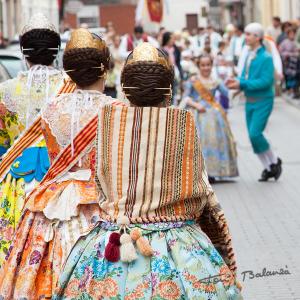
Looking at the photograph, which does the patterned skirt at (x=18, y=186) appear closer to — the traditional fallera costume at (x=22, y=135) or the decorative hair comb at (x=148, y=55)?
the traditional fallera costume at (x=22, y=135)

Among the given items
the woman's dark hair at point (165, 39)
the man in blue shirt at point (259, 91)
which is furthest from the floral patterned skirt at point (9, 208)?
the woman's dark hair at point (165, 39)

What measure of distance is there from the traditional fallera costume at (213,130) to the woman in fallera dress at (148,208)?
918 cm

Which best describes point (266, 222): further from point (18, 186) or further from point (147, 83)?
point (147, 83)

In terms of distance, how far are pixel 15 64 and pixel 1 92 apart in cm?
527

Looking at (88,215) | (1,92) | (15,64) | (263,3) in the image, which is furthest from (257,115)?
(263,3)

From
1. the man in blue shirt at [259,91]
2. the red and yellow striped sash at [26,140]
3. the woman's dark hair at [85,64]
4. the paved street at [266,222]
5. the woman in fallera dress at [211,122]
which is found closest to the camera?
the woman's dark hair at [85,64]

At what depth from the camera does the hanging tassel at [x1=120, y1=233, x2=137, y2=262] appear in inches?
182

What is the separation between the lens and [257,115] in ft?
44.4

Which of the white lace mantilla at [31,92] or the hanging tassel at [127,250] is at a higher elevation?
the white lace mantilla at [31,92]

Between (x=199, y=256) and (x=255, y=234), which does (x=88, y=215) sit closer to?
(x=199, y=256)

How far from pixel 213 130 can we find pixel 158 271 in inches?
386

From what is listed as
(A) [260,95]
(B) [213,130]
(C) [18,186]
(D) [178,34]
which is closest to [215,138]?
(B) [213,130]

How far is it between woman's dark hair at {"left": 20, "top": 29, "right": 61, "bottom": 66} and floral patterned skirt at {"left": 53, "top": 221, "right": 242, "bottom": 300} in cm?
215

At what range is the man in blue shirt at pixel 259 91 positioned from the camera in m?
13.4
